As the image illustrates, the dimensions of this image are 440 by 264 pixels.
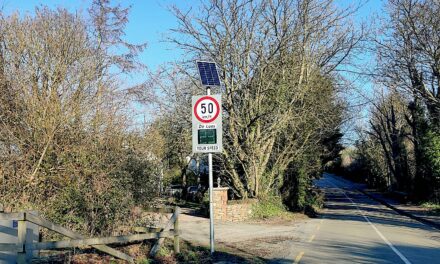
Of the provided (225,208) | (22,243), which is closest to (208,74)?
(22,243)

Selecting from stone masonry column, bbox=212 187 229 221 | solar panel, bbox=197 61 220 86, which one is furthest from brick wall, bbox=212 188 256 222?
solar panel, bbox=197 61 220 86

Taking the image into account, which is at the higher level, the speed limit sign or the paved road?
the speed limit sign

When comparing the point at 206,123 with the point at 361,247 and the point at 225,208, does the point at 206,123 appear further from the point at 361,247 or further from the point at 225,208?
the point at 225,208

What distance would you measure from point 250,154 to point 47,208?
15491 mm

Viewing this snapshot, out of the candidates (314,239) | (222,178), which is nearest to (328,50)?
(222,178)

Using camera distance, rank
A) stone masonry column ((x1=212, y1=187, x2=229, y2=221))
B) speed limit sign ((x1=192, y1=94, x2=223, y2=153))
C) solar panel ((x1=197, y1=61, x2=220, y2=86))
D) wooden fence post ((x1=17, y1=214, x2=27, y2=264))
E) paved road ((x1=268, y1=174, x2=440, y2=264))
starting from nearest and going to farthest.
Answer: wooden fence post ((x1=17, y1=214, x2=27, y2=264)) < speed limit sign ((x1=192, y1=94, x2=223, y2=153)) < solar panel ((x1=197, y1=61, x2=220, y2=86)) < paved road ((x1=268, y1=174, x2=440, y2=264)) < stone masonry column ((x1=212, y1=187, x2=229, y2=221))

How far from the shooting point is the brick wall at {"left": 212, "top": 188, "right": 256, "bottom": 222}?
2261cm

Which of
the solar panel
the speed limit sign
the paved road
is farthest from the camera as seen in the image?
the paved road

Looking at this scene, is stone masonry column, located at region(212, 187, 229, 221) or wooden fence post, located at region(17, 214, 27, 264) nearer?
wooden fence post, located at region(17, 214, 27, 264)

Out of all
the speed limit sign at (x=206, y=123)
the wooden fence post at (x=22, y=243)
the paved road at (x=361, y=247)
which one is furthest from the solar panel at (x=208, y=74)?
the wooden fence post at (x=22, y=243)

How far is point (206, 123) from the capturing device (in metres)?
11.1

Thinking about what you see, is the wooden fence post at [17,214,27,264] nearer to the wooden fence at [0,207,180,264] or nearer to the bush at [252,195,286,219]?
the wooden fence at [0,207,180,264]

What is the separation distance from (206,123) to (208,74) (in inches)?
63.7

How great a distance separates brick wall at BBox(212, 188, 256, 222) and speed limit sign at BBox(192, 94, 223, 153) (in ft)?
38.5
